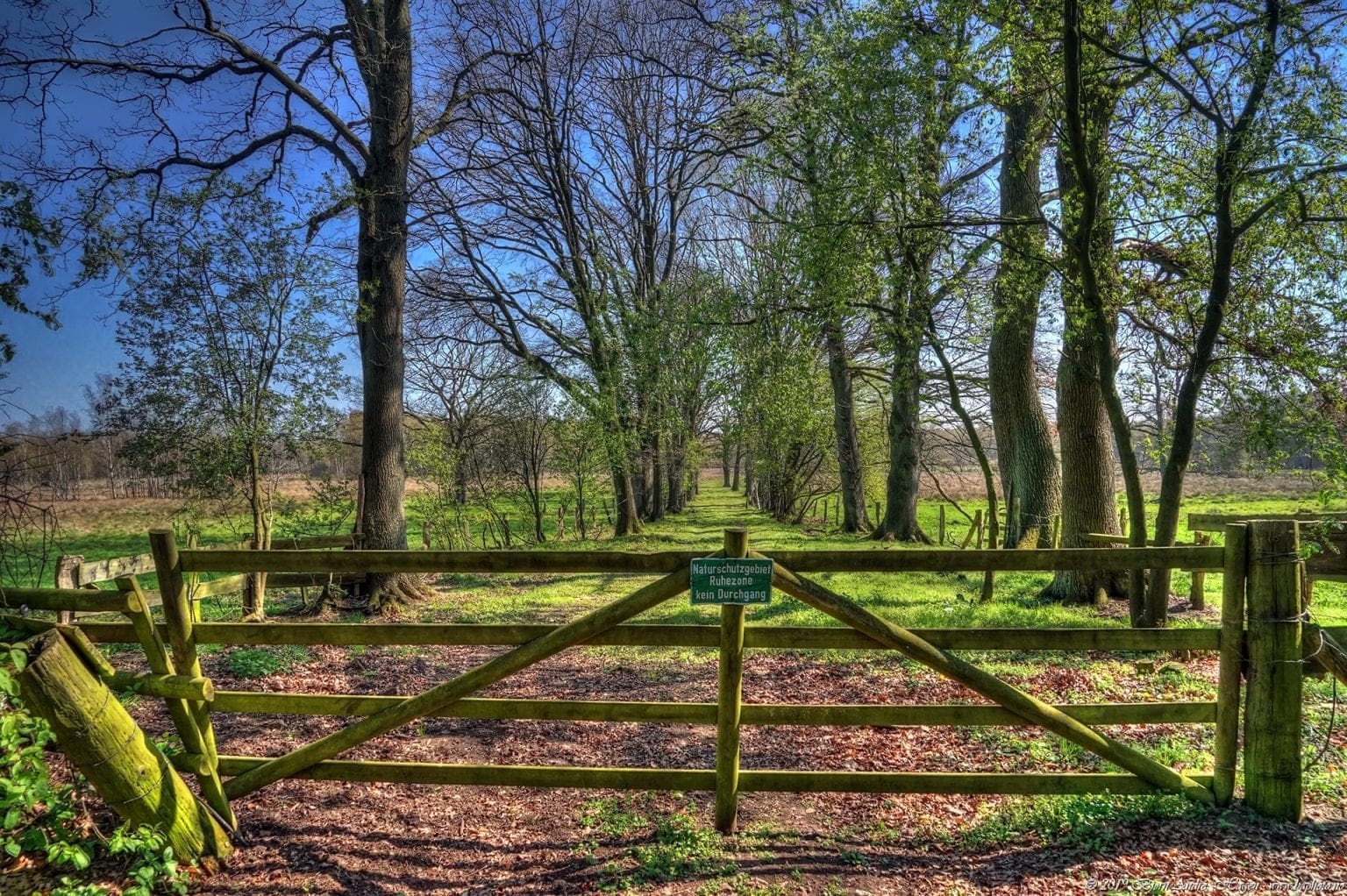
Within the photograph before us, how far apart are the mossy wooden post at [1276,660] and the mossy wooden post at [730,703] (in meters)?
2.72

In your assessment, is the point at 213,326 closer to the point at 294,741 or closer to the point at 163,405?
the point at 163,405

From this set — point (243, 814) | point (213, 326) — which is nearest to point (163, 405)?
point (213, 326)

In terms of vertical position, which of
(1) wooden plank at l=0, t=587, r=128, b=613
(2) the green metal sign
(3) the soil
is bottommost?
(3) the soil

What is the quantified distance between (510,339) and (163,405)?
463 inches

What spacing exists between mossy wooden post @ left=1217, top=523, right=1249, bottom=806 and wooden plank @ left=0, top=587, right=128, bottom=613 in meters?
5.78

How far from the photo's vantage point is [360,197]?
10273 mm

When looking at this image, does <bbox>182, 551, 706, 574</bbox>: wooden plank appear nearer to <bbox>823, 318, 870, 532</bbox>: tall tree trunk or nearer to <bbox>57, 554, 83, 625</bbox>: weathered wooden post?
<bbox>57, 554, 83, 625</bbox>: weathered wooden post

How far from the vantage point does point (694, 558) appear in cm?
350

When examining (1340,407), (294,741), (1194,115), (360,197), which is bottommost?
(294,741)

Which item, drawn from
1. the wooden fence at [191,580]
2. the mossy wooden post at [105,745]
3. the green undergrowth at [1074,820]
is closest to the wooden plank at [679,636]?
the mossy wooden post at [105,745]

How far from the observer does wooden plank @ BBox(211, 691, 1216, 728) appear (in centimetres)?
366

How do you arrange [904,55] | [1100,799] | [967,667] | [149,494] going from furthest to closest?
[149,494], [904,55], [1100,799], [967,667]

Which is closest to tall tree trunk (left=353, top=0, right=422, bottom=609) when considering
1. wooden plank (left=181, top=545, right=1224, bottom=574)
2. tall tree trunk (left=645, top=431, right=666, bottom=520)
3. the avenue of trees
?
the avenue of trees

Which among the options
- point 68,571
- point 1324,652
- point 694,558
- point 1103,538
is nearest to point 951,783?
point 694,558
